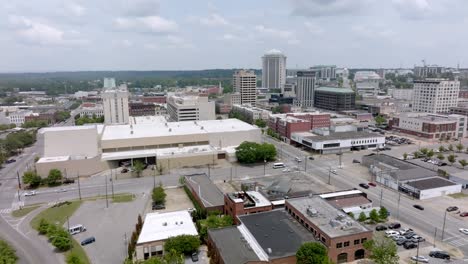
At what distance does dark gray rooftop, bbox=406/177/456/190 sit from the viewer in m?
47.7

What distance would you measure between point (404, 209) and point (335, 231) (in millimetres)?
17408

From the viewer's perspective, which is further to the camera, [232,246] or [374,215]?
[374,215]

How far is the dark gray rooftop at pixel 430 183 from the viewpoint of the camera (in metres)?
47.7

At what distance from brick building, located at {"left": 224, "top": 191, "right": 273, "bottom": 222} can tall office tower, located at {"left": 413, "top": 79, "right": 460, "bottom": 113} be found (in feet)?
299

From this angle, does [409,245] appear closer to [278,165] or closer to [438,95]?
[278,165]

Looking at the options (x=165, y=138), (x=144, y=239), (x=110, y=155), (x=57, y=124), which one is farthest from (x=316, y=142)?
(x=57, y=124)

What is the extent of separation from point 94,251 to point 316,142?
169 ft

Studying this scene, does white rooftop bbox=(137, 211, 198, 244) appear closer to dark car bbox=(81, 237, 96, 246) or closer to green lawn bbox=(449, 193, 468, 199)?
dark car bbox=(81, 237, 96, 246)

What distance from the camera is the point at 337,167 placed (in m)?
62.5

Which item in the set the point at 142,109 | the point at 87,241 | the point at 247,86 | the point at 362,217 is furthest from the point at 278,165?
the point at 247,86

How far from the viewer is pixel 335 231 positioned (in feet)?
105

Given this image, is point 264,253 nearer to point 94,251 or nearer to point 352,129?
point 94,251

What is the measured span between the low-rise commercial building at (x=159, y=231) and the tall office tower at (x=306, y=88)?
118176 mm

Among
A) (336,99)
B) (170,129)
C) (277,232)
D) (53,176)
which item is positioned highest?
(336,99)
